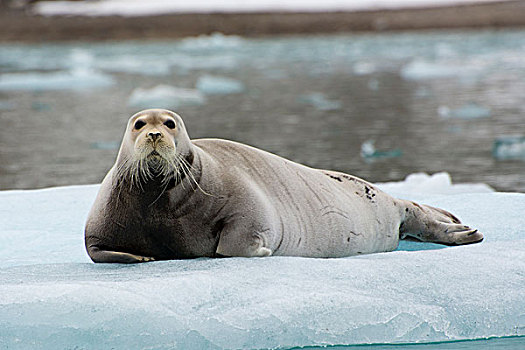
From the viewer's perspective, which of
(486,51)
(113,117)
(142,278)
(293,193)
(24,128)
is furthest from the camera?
(486,51)

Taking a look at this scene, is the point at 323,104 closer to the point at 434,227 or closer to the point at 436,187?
the point at 436,187

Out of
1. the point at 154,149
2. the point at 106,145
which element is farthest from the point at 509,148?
the point at 154,149

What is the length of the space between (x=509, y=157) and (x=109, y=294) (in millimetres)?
6836

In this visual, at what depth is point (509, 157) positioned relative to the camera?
8.80 meters

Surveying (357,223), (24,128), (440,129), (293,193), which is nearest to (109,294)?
(293,193)

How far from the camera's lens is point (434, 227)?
12.3 ft

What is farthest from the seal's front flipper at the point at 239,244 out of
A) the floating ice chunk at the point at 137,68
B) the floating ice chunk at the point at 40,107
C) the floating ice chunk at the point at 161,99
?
the floating ice chunk at the point at 137,68

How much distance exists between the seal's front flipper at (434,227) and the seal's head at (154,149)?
3.69 ft

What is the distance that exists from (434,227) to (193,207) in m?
1.16

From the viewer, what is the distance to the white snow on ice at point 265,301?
2.55m

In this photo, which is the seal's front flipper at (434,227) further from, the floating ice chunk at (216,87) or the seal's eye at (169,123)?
the floating ice chunk at (216,87)

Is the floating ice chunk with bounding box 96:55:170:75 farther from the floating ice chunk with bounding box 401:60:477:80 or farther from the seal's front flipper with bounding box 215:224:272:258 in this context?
the seal's front flipper with bounding box 215:224:272:258

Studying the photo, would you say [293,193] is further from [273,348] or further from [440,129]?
[440,129]

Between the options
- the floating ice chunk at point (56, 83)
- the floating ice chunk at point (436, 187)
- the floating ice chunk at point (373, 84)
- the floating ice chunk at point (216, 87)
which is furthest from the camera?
the floating ice chunk at point (56, 83)
